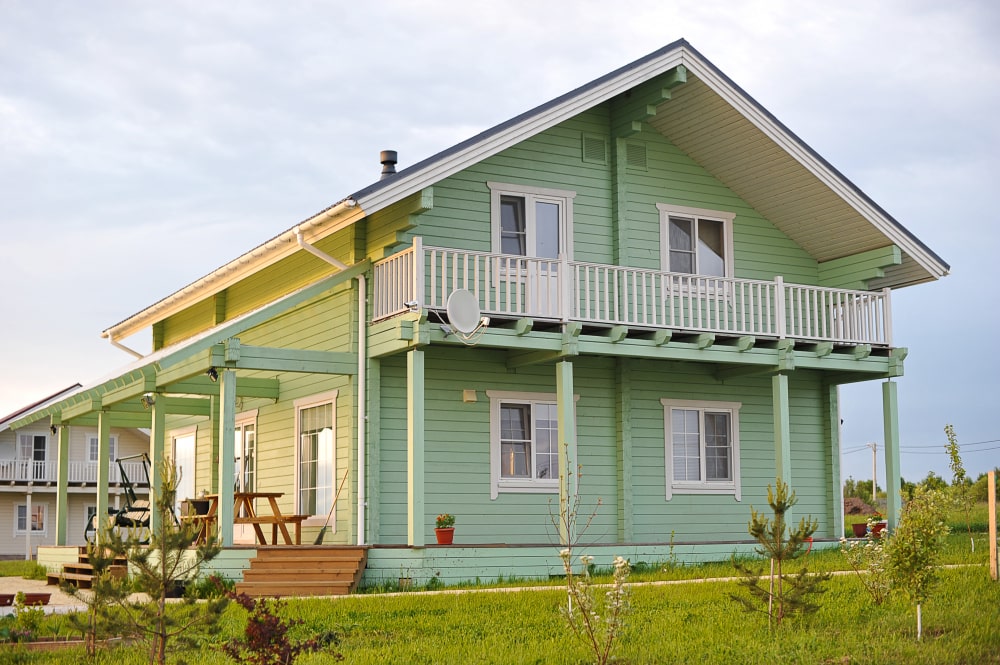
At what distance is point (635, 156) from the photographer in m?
19.9

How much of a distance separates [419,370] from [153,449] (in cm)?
483

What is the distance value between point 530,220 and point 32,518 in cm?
3770

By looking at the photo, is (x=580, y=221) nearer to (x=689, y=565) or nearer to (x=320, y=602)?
(x=689, y=565)

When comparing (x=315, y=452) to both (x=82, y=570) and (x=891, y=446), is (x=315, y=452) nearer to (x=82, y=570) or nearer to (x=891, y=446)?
(x=82, y=570)

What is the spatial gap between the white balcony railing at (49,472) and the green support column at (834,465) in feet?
106

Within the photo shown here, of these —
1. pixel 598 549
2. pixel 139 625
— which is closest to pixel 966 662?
pixel 139 625

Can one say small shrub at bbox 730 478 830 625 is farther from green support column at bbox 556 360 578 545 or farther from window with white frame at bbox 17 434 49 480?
window with white frame at bbox 17 434 49 480

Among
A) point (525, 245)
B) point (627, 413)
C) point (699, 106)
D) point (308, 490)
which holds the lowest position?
point (308, 490)

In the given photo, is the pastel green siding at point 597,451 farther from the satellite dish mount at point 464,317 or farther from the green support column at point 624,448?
the satellite dish mount at point 464,317

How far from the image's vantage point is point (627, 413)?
753 inches

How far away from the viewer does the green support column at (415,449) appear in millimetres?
15609

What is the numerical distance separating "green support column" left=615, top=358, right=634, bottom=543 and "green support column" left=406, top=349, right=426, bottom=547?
419cm

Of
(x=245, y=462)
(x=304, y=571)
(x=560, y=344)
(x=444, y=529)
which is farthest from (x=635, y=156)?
(x=304, y=571)

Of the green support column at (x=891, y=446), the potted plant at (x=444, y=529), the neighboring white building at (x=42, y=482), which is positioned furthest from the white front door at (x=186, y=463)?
the neighboring white building at (x=42, y=482)
